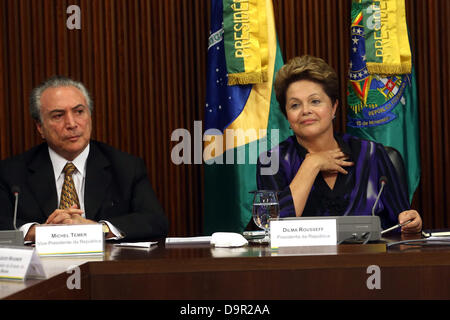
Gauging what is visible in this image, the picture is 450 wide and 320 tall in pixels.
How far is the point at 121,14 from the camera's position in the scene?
3896 mm

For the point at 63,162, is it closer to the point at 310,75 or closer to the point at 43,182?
the point at 43,182

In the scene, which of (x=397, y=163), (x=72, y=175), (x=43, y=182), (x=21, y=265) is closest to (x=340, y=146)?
(x=397, y=163)

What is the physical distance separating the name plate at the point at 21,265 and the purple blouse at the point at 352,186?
1503mm

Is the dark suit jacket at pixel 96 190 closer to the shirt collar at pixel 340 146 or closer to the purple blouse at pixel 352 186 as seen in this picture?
the purple blouse at pixel 352 186

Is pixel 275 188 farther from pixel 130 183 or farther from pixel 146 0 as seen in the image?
pixel 146 0

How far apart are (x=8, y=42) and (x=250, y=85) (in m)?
1.77

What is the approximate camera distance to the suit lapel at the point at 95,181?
2572mm

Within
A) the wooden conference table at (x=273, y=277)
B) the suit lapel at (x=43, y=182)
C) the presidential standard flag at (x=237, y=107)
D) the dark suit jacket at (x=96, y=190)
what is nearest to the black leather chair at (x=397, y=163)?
the presidential standard flag at (x=237, y=107)

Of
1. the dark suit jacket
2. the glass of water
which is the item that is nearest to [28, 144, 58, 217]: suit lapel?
the dark suit jacket

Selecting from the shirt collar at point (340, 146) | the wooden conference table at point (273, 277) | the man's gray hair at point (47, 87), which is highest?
the man's gray hair at point (47, 87)

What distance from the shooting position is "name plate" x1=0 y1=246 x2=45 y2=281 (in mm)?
1209

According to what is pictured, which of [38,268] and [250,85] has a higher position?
[250,85]

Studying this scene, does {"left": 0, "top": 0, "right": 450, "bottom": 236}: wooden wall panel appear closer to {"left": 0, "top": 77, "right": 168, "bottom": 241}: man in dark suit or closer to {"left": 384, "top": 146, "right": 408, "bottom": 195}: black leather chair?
{"left": 384, "top": 146, "right": 408, "bottom": 195}: black leather chair
